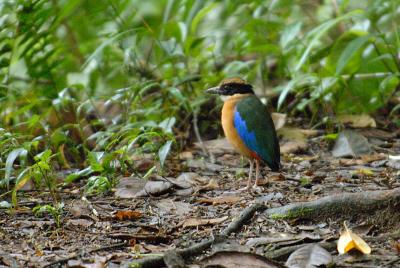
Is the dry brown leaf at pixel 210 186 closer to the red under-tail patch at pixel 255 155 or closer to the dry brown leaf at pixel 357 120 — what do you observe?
the red under-tail patch at pixel 255 155

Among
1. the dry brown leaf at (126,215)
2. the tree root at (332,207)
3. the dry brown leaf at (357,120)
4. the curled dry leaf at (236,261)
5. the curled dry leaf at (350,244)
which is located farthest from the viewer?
the dry brown leaf at (357,120)

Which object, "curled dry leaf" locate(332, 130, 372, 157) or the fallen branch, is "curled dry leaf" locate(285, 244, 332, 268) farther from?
"curled dry leaf" locate(332, 130, 372, 157)

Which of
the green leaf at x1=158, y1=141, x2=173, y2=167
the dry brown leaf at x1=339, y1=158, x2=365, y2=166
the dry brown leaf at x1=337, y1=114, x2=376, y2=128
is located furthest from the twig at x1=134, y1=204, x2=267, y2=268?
the dry brown leaf at x1=337, y1=114, x2=376, y2=128

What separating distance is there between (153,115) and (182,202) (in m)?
2.08

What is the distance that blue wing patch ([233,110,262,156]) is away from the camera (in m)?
5.26

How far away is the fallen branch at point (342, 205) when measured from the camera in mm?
3834

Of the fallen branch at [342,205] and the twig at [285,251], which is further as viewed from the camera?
the fallen branch at [342,205]

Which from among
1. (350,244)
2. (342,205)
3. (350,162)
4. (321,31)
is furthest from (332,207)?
(321,31)

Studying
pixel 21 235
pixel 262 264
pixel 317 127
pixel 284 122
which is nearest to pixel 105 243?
pixel 21 235

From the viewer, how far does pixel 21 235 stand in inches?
148

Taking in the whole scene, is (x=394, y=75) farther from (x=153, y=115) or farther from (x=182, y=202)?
(x=182, y=202)

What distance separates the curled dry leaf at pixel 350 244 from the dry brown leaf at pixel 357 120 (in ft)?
10.7

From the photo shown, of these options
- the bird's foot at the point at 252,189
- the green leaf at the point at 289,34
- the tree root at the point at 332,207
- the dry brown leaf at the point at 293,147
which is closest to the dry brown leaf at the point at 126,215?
the tree root at the point at 332,207

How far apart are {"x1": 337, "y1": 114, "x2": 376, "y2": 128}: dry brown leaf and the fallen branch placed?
108 inches
